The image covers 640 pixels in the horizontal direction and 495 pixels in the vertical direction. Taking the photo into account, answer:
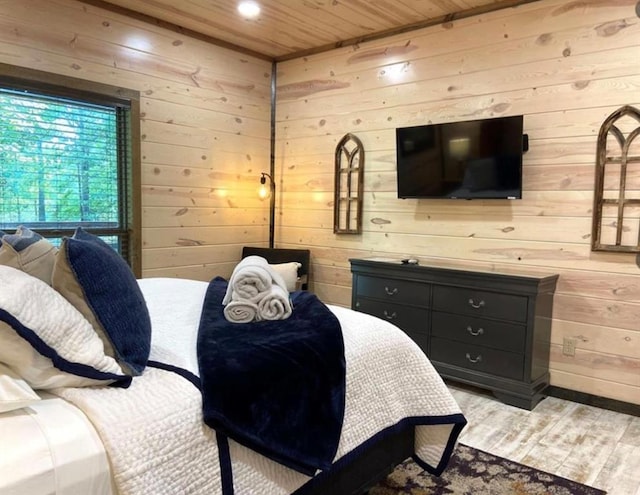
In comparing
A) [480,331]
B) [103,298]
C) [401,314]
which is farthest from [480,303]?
[103,298]

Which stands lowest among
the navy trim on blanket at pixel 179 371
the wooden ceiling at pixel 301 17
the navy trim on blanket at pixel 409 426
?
the navy trim on blanket at pixel 409 426

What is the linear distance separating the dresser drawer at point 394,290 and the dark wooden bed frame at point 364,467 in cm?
161

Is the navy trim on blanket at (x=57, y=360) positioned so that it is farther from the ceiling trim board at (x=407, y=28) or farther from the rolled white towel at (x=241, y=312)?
the ceiling trim board at (x=407, y=28)

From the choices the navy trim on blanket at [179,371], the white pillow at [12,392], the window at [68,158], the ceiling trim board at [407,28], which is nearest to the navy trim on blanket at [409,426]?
the navy trim on blanket at [179,371]

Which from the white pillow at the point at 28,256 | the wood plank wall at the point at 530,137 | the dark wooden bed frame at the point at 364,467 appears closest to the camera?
the white pillow at the point at 28,256

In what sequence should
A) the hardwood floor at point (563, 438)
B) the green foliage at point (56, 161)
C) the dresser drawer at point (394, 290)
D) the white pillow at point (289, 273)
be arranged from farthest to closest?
the white pillow at point (289, 273) < the dresser drawer at point (394, 290) < the green foliage at point (56, 161) < the hardwood floor at point (563, 438)

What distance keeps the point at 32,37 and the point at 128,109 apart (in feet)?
2.47

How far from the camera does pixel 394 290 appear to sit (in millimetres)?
3670

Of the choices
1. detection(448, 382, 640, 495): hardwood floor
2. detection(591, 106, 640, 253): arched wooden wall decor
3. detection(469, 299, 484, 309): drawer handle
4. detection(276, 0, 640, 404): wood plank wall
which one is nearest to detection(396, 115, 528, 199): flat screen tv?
detection(276, 0, 640, 404): wood plank wall

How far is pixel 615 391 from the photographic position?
3.14 meters

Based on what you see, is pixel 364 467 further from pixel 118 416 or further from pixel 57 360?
pixel 57 360

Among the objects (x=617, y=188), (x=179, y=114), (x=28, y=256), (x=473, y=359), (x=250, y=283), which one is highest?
(x=179, y=114)

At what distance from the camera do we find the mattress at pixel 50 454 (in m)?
1.00

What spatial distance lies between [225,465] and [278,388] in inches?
10.1
